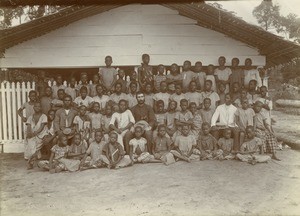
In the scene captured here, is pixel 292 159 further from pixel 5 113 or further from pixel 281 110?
pixel 281 110

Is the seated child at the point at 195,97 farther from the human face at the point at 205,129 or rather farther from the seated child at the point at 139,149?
the seated child at the point at 139,149

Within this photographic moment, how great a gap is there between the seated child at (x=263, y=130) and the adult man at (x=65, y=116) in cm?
404

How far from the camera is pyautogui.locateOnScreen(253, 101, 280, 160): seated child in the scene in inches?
320

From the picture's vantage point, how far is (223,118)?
8445mm

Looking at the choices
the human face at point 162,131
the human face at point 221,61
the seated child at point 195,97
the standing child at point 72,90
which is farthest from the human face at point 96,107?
the human face at point 221,61

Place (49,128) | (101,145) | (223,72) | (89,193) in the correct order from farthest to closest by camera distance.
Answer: (223,72) < (49,128) < (101,145) < (89,193)

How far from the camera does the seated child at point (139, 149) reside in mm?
7637

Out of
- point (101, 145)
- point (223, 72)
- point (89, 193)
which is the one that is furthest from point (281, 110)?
point (89, 193)

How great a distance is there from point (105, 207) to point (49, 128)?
338 cm

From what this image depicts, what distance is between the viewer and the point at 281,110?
1777cm

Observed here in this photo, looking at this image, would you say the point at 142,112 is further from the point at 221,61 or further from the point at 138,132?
the point at 221,61

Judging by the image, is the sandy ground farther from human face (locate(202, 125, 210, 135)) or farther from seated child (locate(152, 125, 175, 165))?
human face (locate(202, 125, 210, 135))

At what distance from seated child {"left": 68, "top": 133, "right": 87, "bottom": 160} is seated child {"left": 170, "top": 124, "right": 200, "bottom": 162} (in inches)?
70.7

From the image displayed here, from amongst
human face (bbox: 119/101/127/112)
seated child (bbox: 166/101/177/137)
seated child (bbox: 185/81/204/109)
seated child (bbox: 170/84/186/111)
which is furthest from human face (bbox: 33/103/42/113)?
seated child (bbox: 185/81/204/109)
